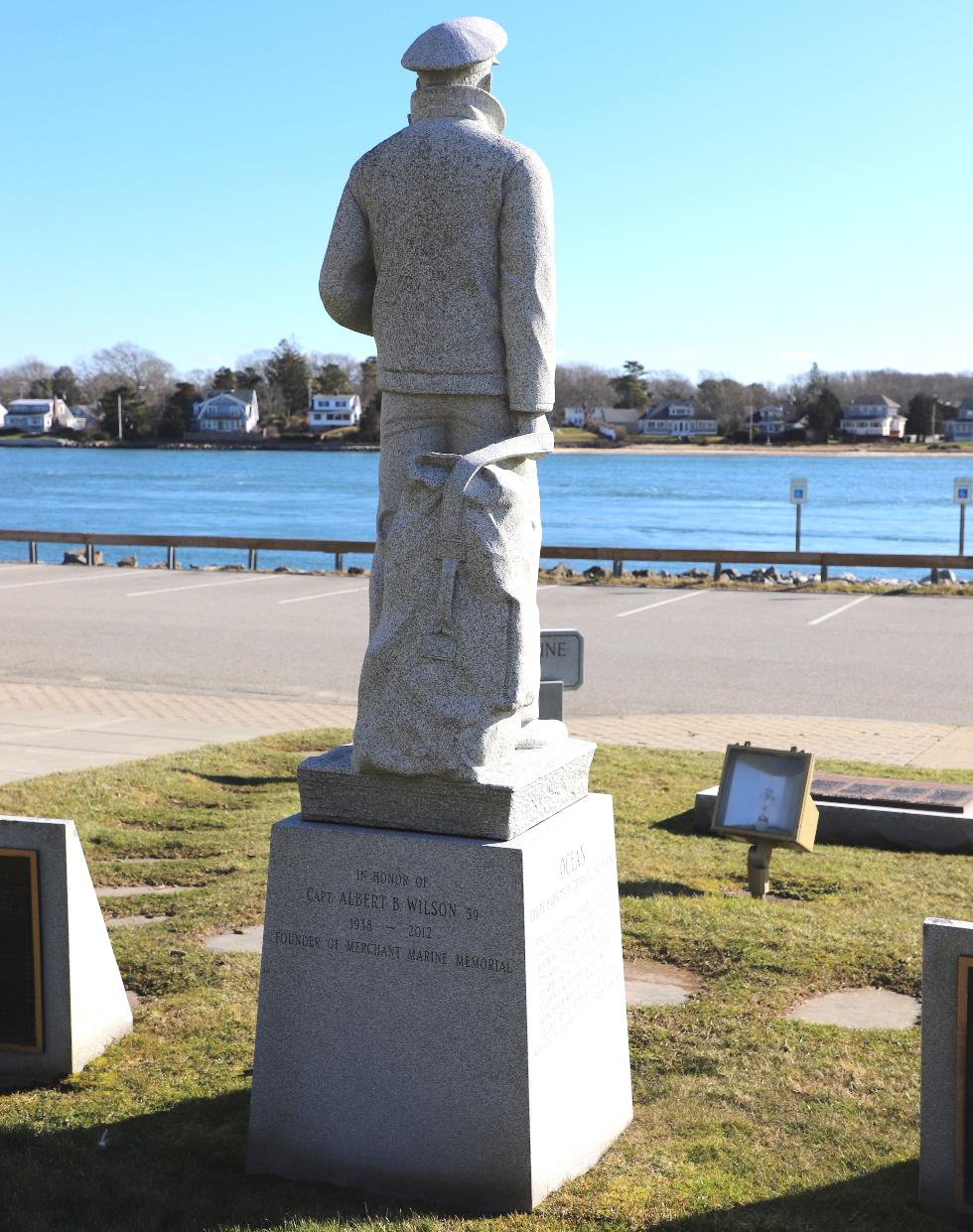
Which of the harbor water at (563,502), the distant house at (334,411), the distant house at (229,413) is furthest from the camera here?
the distant house at (229,413)

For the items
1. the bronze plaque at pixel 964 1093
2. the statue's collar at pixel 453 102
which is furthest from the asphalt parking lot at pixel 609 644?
the bronze plaque at pixel 964 1093

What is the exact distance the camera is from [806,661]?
16.1 meters

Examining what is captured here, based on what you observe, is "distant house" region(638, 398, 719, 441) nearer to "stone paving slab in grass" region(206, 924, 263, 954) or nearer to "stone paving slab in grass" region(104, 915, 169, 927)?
"stone paving slab in grass" region(104, 915, 169, 927)

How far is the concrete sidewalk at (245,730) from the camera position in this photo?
1093 cm

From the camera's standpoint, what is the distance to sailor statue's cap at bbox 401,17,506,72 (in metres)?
4.57

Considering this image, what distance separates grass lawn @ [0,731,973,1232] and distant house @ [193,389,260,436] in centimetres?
15027

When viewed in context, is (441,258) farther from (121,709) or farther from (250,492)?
(250,492)

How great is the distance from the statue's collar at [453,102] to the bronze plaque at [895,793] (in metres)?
5.09

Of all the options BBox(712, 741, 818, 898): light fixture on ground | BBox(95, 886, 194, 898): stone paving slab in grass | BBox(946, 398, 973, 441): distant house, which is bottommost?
BBox(95, 886, 194, 898): stone paving slab in grass

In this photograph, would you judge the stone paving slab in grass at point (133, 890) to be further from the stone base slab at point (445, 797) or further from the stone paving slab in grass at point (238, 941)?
the stone base slab at point (445, 797)

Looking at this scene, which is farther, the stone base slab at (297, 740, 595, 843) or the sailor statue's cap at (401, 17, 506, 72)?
the sailor statue's cap at (401, 17, 506, 72)

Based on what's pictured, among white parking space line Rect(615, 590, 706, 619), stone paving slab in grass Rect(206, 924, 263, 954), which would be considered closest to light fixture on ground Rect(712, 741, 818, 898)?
stone paving slab in grass Rect(206, 924, 263, 954)

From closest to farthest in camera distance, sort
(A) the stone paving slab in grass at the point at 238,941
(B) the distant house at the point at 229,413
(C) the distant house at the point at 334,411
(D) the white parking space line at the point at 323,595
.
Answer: (A) the stone paving slab in grass at the point at 238,941 → (D) the white parking space line at the point at 323,595 → (C) the distant house at the point at 334,411 → (B) the distant house at the point at 229,413

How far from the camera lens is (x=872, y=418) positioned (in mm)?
154625
